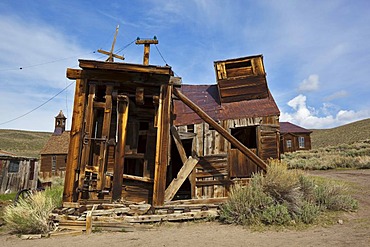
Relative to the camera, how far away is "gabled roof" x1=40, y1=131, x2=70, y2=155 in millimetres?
30797

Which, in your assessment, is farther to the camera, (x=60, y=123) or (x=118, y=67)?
(x=60, y=123)

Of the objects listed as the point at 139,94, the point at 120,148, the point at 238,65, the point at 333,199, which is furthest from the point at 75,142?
the point at 333,199

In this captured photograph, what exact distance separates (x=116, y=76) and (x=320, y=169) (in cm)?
1895

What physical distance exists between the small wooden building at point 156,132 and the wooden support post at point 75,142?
1.0 inches

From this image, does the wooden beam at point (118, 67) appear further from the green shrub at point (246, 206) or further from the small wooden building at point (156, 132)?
the green shrub at point (246, 206)

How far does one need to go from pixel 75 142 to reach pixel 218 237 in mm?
4678

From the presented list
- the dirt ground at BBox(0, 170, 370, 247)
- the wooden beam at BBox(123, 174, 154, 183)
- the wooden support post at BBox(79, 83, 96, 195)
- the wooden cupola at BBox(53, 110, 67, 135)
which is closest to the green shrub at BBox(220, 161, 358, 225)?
the dirt ground at BBox(0, 170, 370, 247)

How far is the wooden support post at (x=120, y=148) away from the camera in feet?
25.4

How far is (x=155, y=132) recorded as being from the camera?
8773 millimetres

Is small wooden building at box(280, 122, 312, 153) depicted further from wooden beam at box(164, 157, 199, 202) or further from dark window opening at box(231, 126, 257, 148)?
wooden beam at box(164, 157, 199, 202)

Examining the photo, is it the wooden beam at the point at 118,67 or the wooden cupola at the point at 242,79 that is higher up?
the wooden cupola at the point at 242,79

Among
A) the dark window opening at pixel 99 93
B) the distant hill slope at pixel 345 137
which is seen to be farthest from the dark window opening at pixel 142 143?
the distant hill slope at pixel 345 137

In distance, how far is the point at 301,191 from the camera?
7840 millimetres

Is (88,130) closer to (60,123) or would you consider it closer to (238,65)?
(238,65)
